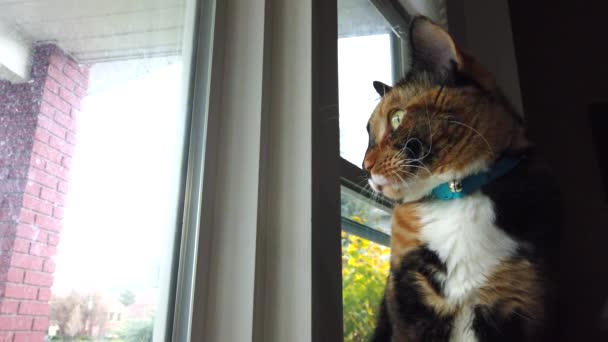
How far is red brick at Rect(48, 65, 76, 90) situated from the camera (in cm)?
63

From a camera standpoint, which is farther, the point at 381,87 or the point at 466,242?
the point at 381,87

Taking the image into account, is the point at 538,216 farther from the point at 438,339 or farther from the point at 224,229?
the point at 224,229

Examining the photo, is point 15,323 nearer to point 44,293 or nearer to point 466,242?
point 44,293

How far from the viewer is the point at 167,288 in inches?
29.4

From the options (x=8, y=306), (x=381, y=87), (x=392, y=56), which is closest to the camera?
(x=8, y=306)

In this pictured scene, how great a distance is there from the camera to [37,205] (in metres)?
0.58

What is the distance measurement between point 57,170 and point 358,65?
2.56 feet

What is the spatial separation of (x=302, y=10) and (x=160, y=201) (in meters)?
0.42

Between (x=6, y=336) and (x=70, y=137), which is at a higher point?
(x=70, y=137)

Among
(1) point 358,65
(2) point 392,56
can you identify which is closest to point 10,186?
(1) point 358,65

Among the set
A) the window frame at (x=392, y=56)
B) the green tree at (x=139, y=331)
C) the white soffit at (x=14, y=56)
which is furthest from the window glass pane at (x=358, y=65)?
the white soffit at (x=14, y=56)

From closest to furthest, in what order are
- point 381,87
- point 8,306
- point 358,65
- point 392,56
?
point 8,306, point 381,87, point 358,65, point 392,56

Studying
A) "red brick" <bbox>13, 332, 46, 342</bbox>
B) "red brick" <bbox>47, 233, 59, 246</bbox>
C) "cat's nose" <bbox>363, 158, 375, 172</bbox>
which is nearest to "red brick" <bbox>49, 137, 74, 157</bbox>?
"red brick" <bbox>47, 233, 59, 246</bbox>

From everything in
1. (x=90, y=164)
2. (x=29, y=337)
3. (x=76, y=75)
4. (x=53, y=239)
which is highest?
(x=76, y=75)
